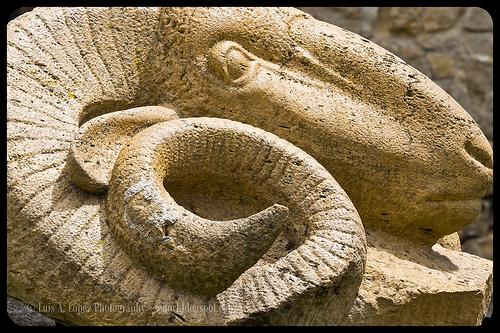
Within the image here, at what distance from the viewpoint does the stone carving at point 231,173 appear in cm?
169

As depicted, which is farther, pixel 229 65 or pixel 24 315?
pixel 229 65

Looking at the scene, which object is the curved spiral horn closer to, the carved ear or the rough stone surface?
the carved ear

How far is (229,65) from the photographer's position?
6.34 ft

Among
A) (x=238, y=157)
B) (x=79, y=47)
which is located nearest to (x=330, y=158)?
(x=238, y=157)

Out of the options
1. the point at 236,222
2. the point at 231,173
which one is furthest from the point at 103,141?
the point at 236,222

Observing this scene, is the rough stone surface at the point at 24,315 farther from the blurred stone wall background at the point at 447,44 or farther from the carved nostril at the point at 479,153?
the blurred stone wall background at the point at 447,44

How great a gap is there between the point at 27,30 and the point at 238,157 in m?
0.47

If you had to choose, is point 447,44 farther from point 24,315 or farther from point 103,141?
point 24,315

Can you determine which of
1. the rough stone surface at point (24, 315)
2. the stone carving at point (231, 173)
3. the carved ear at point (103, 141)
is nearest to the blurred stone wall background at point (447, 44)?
the stone carving at point (231, 173)

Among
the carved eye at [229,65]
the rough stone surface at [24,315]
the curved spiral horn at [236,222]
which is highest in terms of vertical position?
the carved eye at [229,65]

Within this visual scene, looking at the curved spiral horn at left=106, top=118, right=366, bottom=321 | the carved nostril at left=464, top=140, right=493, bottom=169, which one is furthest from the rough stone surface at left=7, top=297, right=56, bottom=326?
the carved nostril at left=464, top=140, right=493, bottom=169

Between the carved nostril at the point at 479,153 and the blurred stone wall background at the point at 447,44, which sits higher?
the carved nostril at the point at 479,153

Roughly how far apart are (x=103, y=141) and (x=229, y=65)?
29cm

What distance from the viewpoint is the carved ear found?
5.80ft
